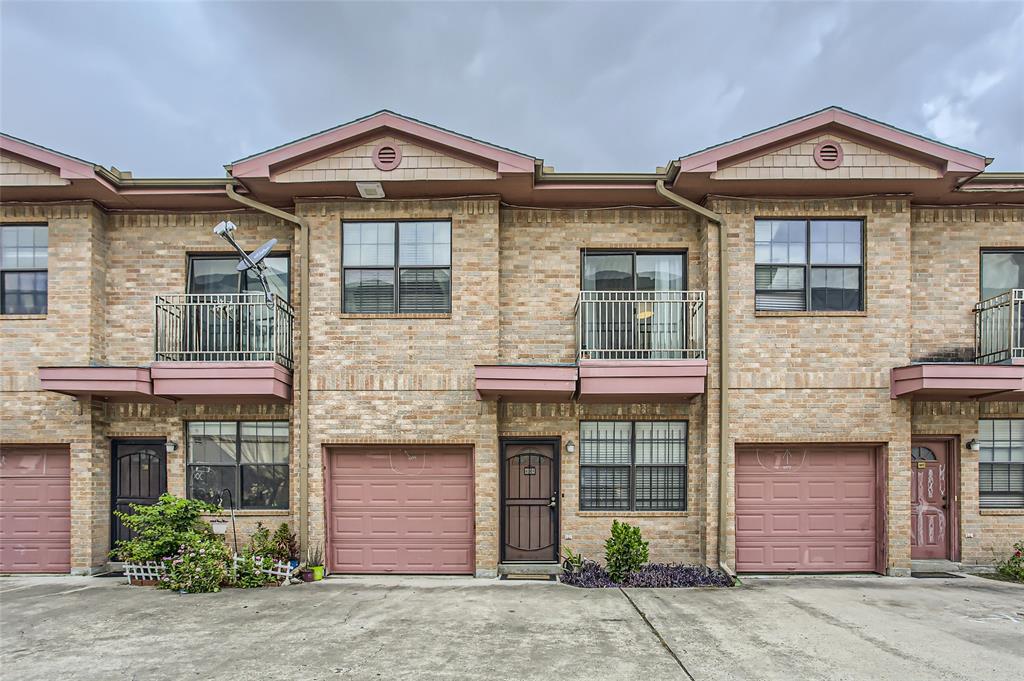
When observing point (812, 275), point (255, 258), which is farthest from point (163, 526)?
point (812, 275)

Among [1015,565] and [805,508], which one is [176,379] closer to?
[805,508]

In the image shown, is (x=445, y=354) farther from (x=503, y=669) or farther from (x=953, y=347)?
(x=953, y=347)

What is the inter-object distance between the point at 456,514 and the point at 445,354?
255cm

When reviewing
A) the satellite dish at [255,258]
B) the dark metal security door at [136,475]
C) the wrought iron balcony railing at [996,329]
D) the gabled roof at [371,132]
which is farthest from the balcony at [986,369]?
the dark metal security door at [136,475]

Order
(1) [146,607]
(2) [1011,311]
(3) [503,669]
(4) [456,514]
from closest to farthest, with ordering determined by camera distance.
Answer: (3) [503,669]
(1) [146,607]
(2) [1011,311]
(4) [456,514]

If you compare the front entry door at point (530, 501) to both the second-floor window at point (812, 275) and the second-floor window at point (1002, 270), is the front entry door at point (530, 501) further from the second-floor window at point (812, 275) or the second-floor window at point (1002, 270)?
the second-floor window at point (1002, 270)

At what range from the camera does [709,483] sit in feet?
30.6

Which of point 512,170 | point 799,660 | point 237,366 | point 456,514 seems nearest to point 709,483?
point 799,660

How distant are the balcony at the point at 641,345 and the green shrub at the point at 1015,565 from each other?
18.3 ft

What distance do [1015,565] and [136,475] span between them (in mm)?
14158

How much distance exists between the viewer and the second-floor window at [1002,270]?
10008 millimetres

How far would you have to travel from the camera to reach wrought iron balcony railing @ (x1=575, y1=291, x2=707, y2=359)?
951cm

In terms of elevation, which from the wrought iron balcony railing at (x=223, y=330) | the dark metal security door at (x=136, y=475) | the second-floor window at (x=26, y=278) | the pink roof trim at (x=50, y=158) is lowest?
the dark metal security door at (x=136, y=475)

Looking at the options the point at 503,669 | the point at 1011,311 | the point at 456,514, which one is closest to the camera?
the point at 503,669
